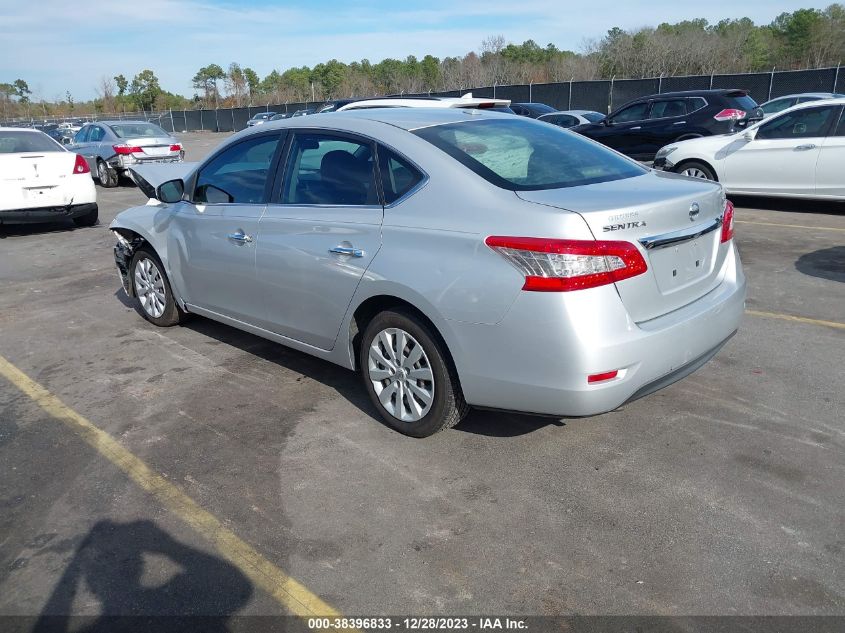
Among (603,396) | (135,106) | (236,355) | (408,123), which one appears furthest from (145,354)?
(135,106)

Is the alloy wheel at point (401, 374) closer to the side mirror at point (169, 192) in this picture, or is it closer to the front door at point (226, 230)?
the front door at point (226, 230)

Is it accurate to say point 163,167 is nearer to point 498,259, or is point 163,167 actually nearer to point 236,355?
point 236,355

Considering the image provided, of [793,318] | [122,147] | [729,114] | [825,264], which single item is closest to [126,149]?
[122,147]

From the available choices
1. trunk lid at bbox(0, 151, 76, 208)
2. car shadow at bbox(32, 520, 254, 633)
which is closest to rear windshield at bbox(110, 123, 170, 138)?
trunk lid at bbox(0, 151, 76, 208)

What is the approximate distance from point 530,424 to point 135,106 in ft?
373

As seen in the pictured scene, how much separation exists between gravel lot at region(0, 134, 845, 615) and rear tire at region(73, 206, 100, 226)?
666 centimetres

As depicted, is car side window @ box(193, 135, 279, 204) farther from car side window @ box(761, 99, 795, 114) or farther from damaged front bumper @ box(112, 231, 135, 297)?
car side window @ box(761, 99, 795, 114)

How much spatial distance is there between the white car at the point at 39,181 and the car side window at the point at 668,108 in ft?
35.5

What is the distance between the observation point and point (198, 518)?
3277 mm

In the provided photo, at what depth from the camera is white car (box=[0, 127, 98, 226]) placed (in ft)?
33.6

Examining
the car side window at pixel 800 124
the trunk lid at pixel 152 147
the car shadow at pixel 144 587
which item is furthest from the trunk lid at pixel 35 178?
the car side window at pixel 800 124

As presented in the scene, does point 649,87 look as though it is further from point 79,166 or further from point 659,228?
point 659,228

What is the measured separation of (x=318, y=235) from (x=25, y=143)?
9.14m

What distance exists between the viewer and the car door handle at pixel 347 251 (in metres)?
3.86
